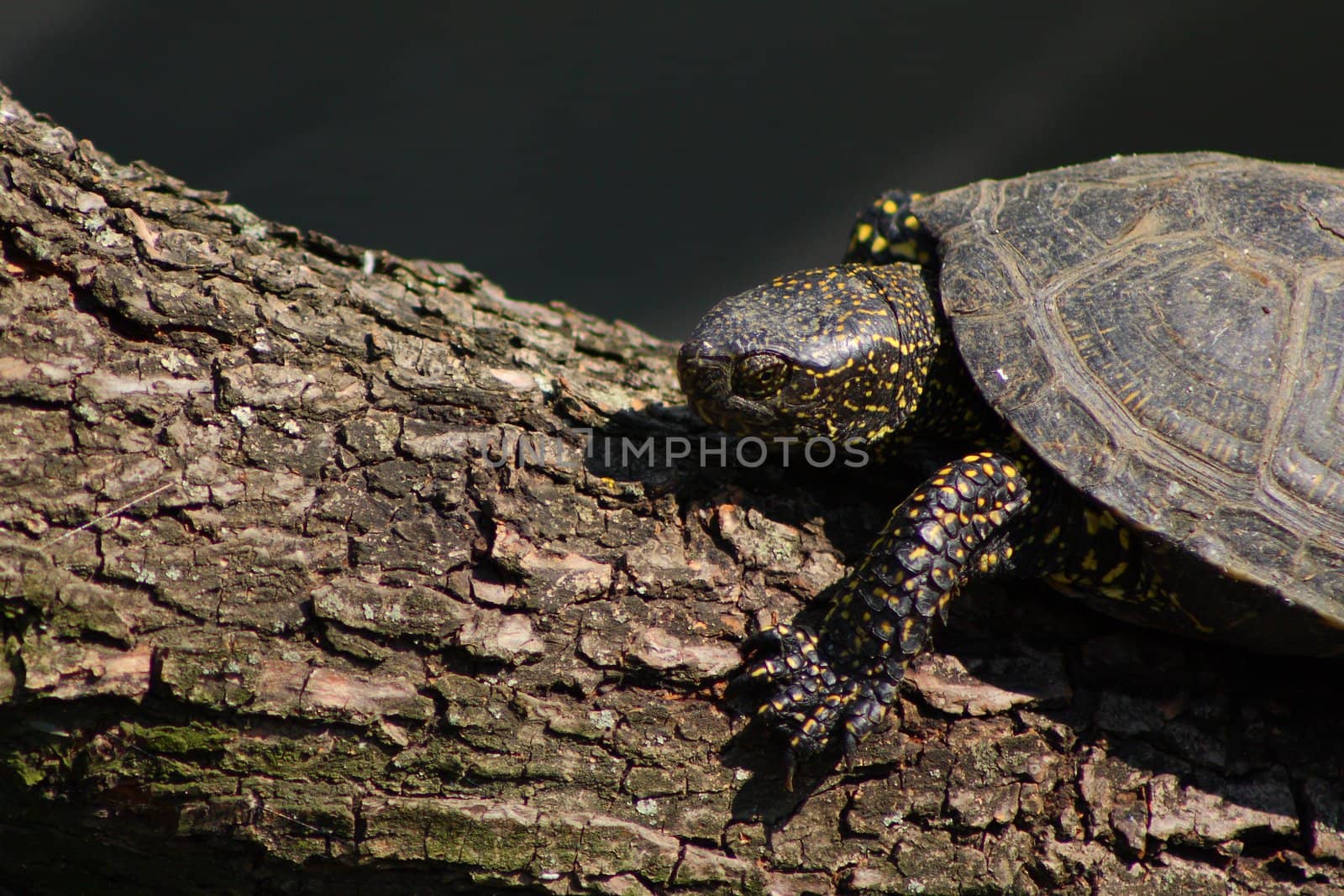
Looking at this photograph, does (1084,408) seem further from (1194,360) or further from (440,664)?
(440,664)

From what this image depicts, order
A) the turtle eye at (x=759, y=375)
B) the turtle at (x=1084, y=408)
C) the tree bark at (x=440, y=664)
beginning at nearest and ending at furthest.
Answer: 1. the tree bark at (x=440, y=664)
2. the turtle at (x=1084, y=408)
3. the turtle eye at (x=759, y=375)

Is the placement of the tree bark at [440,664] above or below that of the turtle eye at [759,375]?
below

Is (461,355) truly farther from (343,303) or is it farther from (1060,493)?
(1060,493)

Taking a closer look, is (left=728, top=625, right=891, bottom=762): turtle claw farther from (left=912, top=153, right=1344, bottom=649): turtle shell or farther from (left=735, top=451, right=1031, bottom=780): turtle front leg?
(left=912, top=153, right=1344, bottom=649): turtle shell

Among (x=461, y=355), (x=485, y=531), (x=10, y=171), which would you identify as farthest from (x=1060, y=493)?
(x=10, y=171)

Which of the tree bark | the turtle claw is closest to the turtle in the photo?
the turtle claw

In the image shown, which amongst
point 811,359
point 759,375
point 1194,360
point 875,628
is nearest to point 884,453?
point 811,359

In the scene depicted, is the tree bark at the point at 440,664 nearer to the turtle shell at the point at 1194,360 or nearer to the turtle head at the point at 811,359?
the turtle head at the point at 811,359

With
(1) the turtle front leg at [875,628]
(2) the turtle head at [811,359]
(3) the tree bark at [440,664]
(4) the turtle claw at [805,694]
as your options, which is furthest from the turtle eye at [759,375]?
(4) the turtle claw at [805,694]
